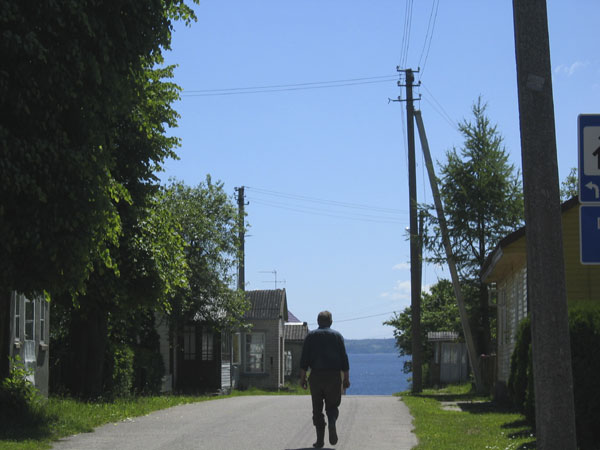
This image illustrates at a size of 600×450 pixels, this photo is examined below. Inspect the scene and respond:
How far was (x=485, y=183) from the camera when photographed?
96.0 ft

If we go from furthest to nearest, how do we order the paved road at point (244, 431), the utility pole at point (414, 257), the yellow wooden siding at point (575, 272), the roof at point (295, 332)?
the roof at point (295, 332)
the utility pole at point (414, 257)
the yellow wooden siding at point (575, 272)
the paved road at point (244, 431)

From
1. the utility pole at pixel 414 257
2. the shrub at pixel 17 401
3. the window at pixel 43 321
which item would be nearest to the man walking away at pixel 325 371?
the shrub at pixel 17 401

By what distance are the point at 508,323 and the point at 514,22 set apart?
17.0 m

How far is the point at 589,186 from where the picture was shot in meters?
6.53

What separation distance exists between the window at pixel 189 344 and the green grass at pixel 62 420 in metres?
18.8

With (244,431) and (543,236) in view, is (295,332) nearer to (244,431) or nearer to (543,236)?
(244,431)

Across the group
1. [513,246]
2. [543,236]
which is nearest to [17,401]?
[513,246]

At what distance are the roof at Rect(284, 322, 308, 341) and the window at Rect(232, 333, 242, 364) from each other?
17218mm

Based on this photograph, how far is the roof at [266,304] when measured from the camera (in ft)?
158

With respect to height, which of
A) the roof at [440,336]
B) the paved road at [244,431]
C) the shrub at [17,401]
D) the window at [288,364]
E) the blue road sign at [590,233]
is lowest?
the window at [288,364]

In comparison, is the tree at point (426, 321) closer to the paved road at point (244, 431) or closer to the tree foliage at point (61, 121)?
the paved road at point (244, 431)

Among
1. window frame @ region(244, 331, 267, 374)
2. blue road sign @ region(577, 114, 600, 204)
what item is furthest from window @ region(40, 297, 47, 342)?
window frame @ region(244, 331, 267, 374)

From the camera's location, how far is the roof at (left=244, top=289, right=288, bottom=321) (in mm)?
48188

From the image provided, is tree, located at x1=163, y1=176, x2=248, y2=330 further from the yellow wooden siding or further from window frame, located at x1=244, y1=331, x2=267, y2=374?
the yellow wooden siding
